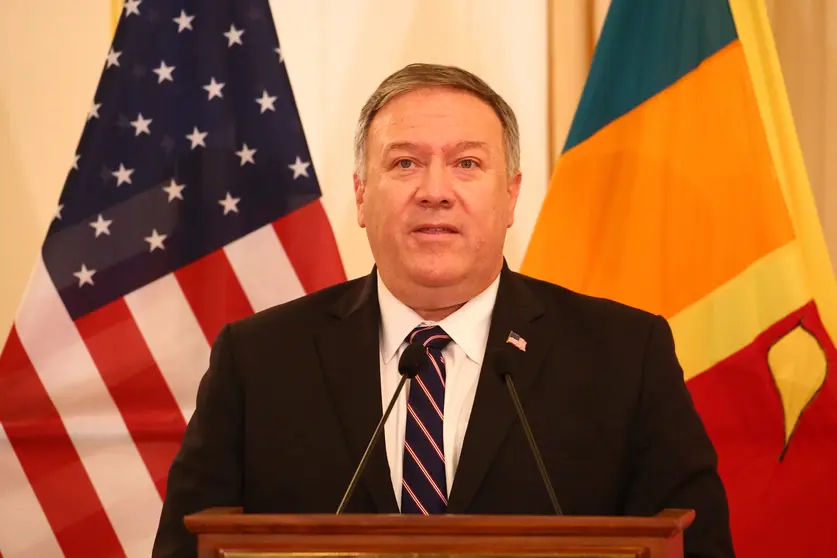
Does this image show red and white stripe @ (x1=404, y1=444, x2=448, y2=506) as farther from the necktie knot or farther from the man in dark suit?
the necktie knot

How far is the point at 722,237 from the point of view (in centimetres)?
267

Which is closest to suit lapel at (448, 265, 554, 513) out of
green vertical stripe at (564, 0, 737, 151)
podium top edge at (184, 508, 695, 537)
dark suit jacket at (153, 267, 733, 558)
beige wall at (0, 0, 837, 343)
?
dark suit jacket at (153, 267, 733, 558)

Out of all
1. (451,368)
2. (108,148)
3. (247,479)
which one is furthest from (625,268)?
(108,148)

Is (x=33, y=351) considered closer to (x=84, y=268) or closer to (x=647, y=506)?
(x=84, y=268)

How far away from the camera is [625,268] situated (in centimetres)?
274

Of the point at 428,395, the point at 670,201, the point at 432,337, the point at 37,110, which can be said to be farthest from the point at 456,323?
the point at 37,110

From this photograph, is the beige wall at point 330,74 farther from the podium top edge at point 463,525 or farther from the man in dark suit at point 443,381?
the podium top edge at point 463,525

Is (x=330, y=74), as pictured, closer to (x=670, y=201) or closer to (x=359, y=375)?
(x=670, y=201)

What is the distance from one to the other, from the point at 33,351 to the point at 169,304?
42 cm

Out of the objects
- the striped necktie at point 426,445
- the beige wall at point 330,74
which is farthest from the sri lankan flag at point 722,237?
the striped necktie at point 426,445

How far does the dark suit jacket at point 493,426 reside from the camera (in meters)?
1.74

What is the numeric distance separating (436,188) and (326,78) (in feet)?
4.78

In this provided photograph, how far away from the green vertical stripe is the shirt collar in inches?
39.5

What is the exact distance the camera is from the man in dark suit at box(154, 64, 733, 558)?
175cm
